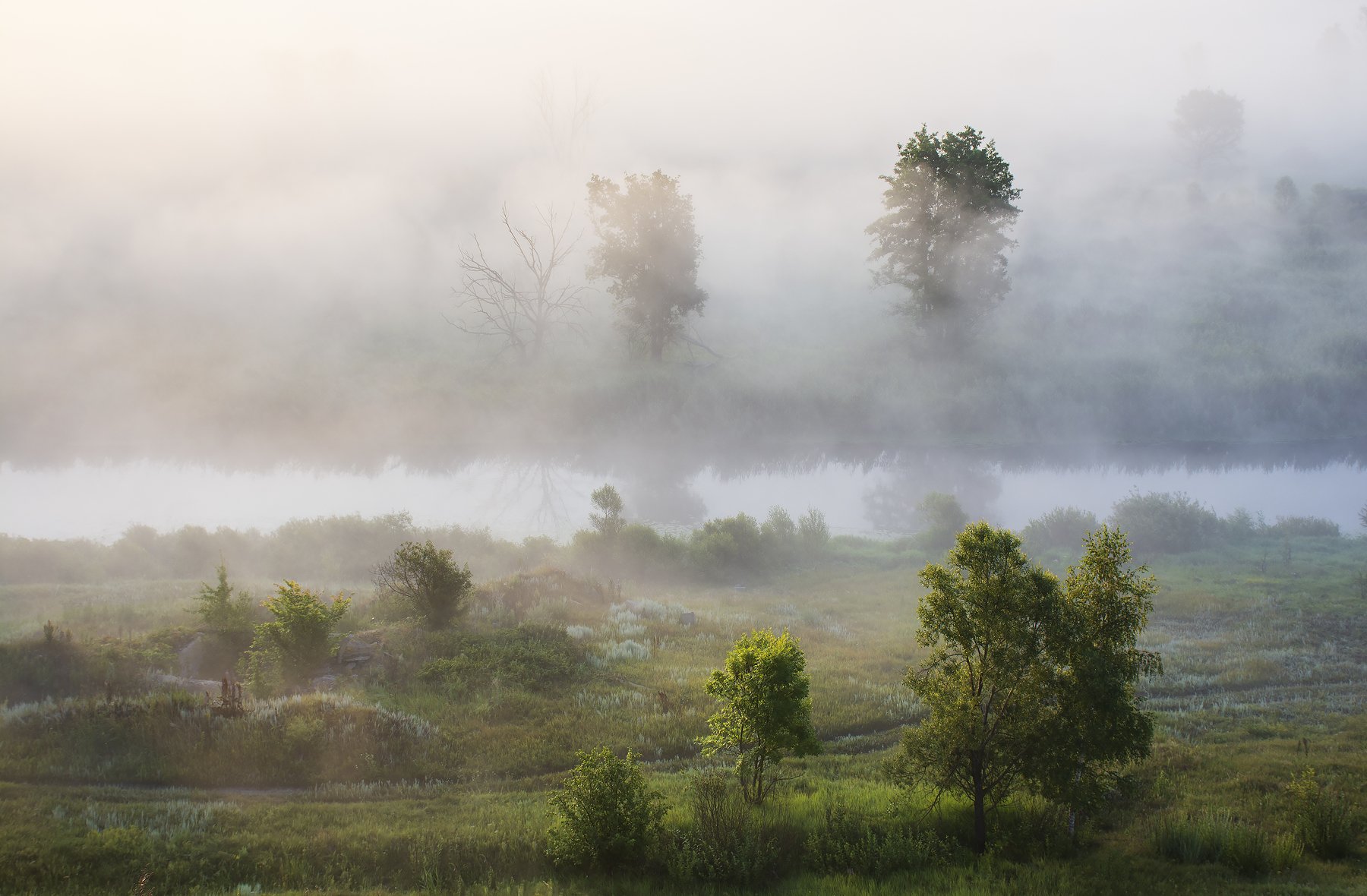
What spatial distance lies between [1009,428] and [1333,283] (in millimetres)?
45243

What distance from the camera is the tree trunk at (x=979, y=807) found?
1027cm

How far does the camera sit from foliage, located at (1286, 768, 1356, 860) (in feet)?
32.4

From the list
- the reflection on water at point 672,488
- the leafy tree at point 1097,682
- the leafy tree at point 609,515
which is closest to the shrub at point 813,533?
the reflection on water at point 672,488

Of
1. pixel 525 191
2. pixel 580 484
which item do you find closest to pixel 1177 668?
pixel 580 484

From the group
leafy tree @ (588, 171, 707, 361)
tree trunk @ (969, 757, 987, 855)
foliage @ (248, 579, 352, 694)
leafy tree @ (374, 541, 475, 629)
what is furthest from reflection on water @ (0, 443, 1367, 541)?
tree trunk @ (969, 757, 987, 855)

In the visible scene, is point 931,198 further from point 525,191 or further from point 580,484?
point 525,191

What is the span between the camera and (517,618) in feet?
68.9

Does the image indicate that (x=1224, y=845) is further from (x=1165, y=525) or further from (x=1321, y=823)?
(x=1165, y=525)

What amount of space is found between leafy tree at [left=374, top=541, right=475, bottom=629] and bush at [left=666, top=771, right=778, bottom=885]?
33.2 feet

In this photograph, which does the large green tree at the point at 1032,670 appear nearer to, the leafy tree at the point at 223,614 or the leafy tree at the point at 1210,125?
the leafy tree at the point at 223,614

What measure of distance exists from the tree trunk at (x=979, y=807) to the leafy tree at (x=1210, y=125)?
121 meters

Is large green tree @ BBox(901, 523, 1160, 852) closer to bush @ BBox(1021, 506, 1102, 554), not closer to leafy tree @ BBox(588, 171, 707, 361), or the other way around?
bush @ BBox(1021, 506, 1102, 554)

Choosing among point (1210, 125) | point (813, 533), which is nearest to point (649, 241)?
point (813, 533)

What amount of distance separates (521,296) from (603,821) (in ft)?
205
